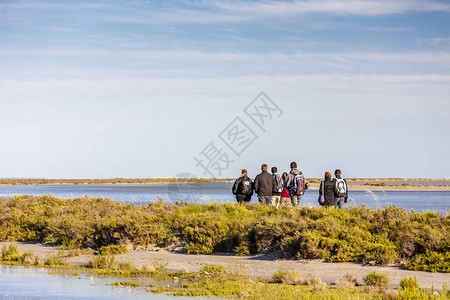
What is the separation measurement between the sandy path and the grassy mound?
37 cm

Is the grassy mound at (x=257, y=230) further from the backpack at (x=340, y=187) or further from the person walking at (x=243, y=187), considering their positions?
the backpack at (x=340, y=187)

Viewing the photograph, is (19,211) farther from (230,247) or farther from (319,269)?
(319,269)

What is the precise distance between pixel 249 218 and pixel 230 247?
1.25m

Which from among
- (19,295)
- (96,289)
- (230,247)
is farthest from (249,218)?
(19,295)

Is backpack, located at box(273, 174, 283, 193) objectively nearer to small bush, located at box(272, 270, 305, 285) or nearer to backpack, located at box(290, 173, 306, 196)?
backpack, located at box(290, 173, 306, 196)

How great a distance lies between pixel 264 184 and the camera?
2095cm

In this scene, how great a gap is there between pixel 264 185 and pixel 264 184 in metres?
0.04

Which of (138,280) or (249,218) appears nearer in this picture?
(138,280)

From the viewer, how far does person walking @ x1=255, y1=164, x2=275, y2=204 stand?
2097 centimetres

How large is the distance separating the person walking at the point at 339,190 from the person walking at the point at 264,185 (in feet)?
7.46

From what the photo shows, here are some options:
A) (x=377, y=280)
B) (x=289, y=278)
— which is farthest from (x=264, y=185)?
(x=377, y=280)

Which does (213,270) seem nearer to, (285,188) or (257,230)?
(257,230)

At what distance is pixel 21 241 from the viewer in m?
21.5

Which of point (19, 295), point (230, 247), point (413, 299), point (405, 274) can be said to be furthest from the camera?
point (230, 247)
